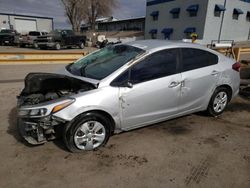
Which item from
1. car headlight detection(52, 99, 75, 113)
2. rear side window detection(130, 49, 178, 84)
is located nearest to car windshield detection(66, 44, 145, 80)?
rear side window detection(130, 49, 178, 84)

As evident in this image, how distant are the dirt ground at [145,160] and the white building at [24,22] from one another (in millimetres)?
47305

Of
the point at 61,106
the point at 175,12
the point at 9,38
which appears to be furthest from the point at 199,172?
the point at 175,12

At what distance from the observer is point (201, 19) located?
87.5ft

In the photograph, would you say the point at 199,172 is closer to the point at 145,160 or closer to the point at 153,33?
the point at 145,160

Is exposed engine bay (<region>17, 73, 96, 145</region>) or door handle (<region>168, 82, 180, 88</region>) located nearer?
exposed engine bay (<region>17, 73, 96, 145</region>)

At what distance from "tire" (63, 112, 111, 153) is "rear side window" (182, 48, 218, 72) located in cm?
174

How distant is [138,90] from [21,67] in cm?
712

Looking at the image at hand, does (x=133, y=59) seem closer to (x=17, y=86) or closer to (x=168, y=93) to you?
(x=168, y=93)

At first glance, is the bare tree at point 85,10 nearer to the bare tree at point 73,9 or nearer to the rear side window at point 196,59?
the bare tree at point 73,9

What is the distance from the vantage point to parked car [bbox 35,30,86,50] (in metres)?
19.4

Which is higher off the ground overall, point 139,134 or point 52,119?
point 52,119

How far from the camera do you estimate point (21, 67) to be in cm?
873

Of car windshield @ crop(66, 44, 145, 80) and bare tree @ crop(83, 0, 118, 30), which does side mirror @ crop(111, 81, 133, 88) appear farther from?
bare tree @ crop(83, 0, 118, 30)

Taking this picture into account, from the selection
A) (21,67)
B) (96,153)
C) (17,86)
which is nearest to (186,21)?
(21,67)
